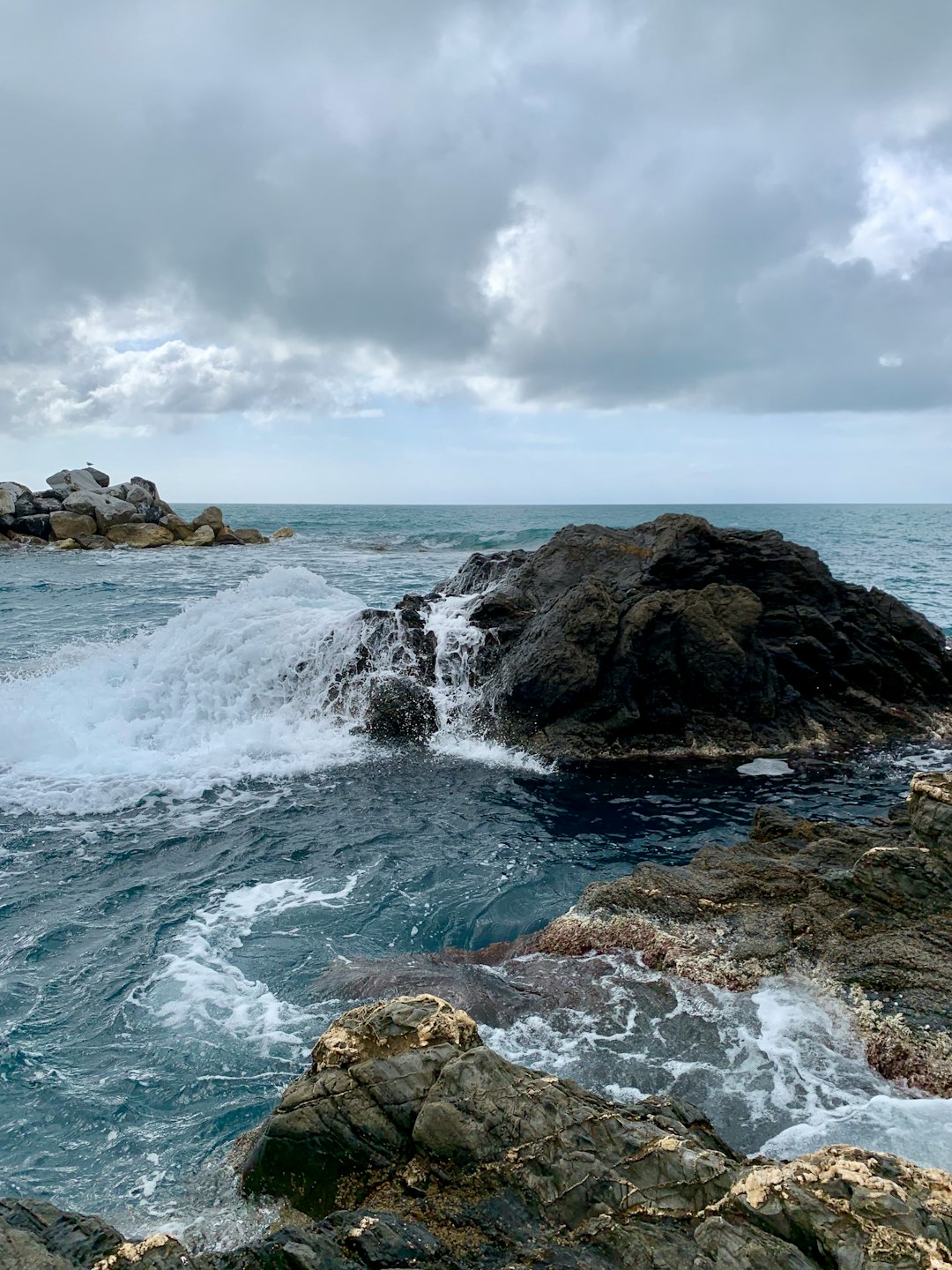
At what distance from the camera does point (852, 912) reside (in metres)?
7.07

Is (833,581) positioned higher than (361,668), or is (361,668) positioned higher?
(833,581)

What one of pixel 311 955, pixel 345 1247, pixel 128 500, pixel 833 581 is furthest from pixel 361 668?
pixel 128 500

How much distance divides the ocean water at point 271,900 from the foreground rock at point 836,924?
28cm

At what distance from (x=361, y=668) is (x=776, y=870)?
9750mm

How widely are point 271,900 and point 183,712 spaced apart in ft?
24.6

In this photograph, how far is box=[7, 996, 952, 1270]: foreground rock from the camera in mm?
3240

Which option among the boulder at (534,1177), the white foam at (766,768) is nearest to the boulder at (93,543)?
the white foam at (766,768)

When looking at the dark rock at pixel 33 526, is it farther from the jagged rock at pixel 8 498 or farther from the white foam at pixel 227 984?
the white foam at pixel 227 984

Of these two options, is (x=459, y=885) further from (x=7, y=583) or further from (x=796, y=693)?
(x=7, y=583)

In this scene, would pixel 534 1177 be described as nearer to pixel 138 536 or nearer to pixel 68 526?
pixel 138 536

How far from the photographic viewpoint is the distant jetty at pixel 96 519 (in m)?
49.2

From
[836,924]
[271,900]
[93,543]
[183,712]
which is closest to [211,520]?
[93,543]

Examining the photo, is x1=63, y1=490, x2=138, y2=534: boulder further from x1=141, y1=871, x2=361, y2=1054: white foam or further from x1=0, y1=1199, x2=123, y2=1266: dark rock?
x1=0, y1=1199, x2=123, y2=1266: dark rock

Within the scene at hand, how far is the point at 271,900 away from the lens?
Result: 8844mm
